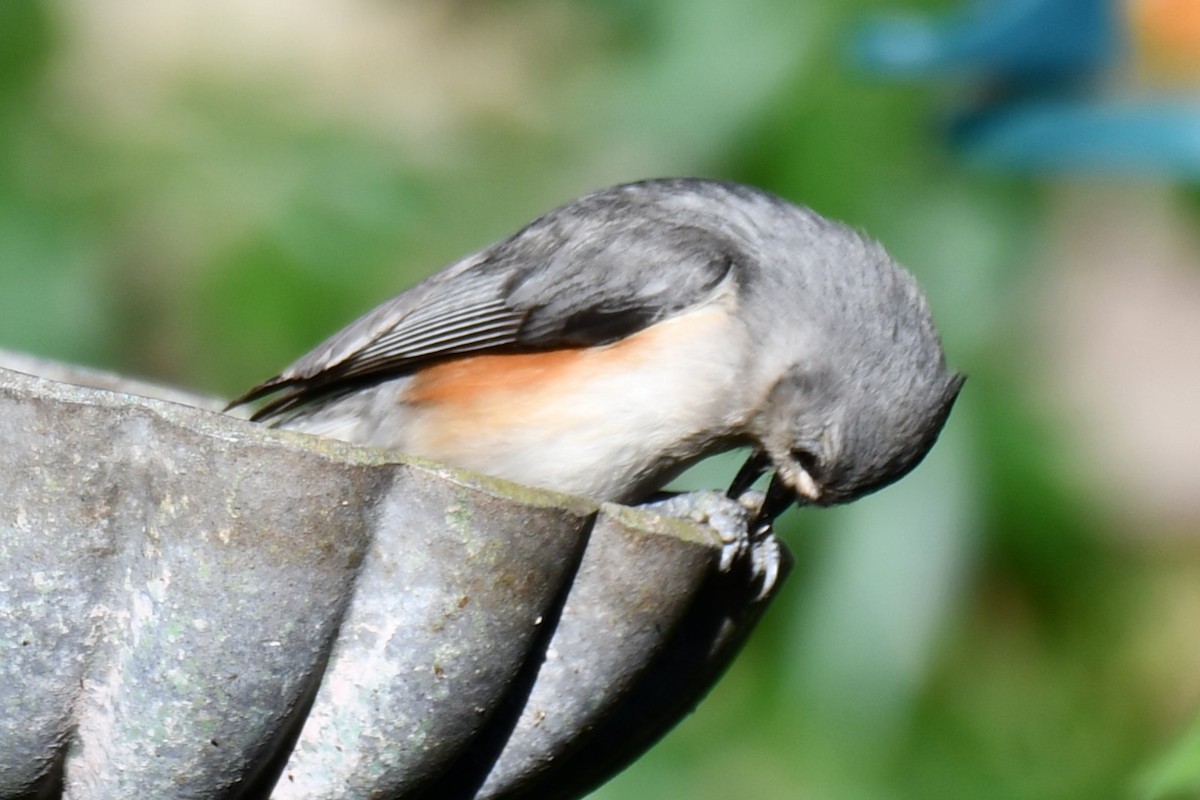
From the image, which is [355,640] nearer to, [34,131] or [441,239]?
[441,239]

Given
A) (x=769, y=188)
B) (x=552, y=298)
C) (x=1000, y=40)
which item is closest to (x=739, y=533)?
(x=552, y=298)

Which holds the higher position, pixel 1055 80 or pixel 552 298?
pixel 1055 80

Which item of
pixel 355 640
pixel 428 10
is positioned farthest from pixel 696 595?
pixel 428 10

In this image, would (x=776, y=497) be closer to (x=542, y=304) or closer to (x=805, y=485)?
(x=805, y=485)

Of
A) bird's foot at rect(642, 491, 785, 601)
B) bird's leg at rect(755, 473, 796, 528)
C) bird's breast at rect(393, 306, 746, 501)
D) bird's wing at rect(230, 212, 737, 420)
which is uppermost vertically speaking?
bird's wing at rect(230, 212, 737, 420)

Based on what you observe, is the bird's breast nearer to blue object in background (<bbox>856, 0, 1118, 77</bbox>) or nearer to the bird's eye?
the bird's eye

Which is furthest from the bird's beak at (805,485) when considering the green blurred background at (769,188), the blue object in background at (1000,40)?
the blue object in background at (1000,40)

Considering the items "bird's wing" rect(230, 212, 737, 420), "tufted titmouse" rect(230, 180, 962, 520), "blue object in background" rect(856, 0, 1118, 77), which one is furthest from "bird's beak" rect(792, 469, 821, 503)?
"blue object in background" rect(856, 0, 1118, 77)
